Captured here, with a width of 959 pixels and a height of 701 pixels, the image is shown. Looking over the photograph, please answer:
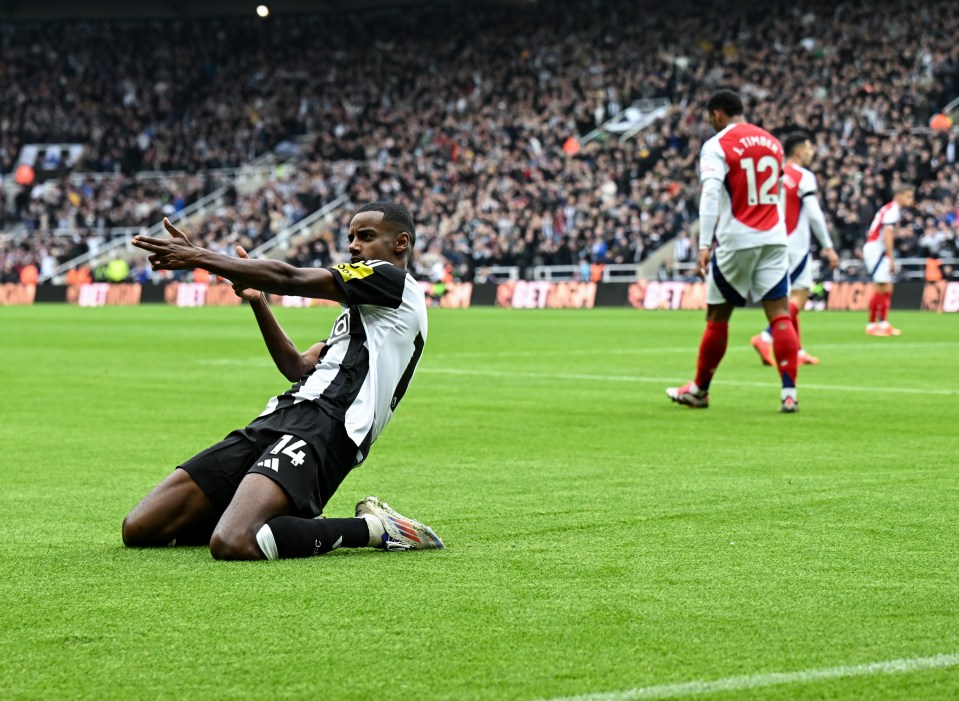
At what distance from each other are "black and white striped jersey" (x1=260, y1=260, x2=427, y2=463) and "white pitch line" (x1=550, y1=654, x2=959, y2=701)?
2.49m

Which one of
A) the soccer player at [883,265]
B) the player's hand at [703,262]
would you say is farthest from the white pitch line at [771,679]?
the soccer player at [883,265]

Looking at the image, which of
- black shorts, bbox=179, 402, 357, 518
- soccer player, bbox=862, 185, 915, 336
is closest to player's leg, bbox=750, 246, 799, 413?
black shorts, bbox=179, 402, 357, 518

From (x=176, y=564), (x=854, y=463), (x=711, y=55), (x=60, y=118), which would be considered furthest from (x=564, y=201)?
(x=176, y=564)

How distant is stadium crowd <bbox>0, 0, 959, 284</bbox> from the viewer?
138 feet

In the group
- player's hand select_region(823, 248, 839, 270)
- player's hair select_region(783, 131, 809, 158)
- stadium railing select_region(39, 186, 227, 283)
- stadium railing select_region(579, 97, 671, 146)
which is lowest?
stadium railing select_region(39, 186, 227, 283)

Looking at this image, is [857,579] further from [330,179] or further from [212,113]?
[212,113]

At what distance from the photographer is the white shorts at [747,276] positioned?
12.1m

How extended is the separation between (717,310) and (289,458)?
6.86 meters

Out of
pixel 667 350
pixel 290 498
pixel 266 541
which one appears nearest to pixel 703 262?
pixel 290 498

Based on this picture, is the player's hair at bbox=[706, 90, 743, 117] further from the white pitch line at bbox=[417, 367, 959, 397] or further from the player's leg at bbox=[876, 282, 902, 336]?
the player's leg at bbox=[876, 282, 902, 336]

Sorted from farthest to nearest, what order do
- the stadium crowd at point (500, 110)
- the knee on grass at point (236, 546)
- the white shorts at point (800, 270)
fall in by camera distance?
1. the stadium crowd at point (500, 110)
2. the white shorts at point (800, 270)
3. the knee on grass at point (236, 546)

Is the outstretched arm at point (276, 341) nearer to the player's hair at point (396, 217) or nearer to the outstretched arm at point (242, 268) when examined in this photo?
the outstretched arm at point (242, 268)

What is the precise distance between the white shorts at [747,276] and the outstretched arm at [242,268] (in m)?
6.68

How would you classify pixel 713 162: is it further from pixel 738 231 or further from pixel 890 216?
pixel 890 216
